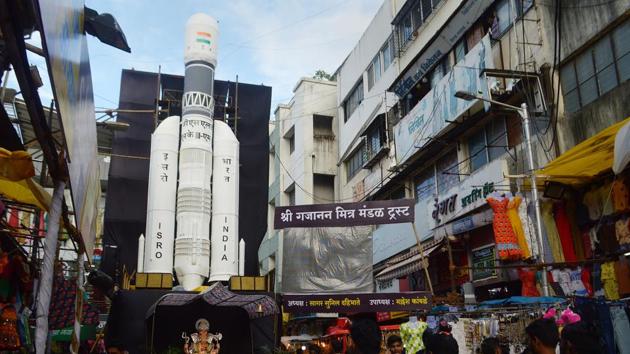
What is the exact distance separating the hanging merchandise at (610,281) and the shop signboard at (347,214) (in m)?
3.63

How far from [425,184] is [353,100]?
→ 980 cm

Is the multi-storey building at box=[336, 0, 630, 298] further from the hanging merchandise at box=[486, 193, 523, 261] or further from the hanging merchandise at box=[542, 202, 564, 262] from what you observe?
the hanging merchandise at box=[542, 202, 564, 262]

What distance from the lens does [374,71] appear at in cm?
2622

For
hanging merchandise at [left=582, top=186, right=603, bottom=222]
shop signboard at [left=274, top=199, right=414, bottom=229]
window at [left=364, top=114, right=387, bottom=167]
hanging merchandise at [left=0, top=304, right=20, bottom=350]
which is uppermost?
window at [left=364, top=114, right=387, bottom=167]

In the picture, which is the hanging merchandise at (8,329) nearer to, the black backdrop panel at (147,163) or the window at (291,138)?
the black backdrop panel at (147,163)

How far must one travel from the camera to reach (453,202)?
16.7 metres

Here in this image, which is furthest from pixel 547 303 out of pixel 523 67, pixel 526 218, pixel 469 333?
pixel 523 67

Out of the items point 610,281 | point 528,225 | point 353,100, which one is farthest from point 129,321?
point 353,100

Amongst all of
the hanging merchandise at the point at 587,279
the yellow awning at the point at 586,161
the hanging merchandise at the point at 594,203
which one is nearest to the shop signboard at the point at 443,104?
the hanging merchandise at the point at 594,203

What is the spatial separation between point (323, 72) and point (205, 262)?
85.9 ft

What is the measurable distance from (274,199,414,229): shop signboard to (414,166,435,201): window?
845 cm

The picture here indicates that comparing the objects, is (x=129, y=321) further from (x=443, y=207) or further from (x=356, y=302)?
(x=443, y=207)

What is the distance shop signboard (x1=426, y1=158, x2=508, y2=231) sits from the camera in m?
14.6

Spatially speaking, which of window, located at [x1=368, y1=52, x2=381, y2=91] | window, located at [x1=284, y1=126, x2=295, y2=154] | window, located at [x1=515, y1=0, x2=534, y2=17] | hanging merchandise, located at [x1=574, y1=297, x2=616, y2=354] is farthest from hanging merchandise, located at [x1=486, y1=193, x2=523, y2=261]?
window, located at [x1=284, y1=126, x2=295, y2=154]
